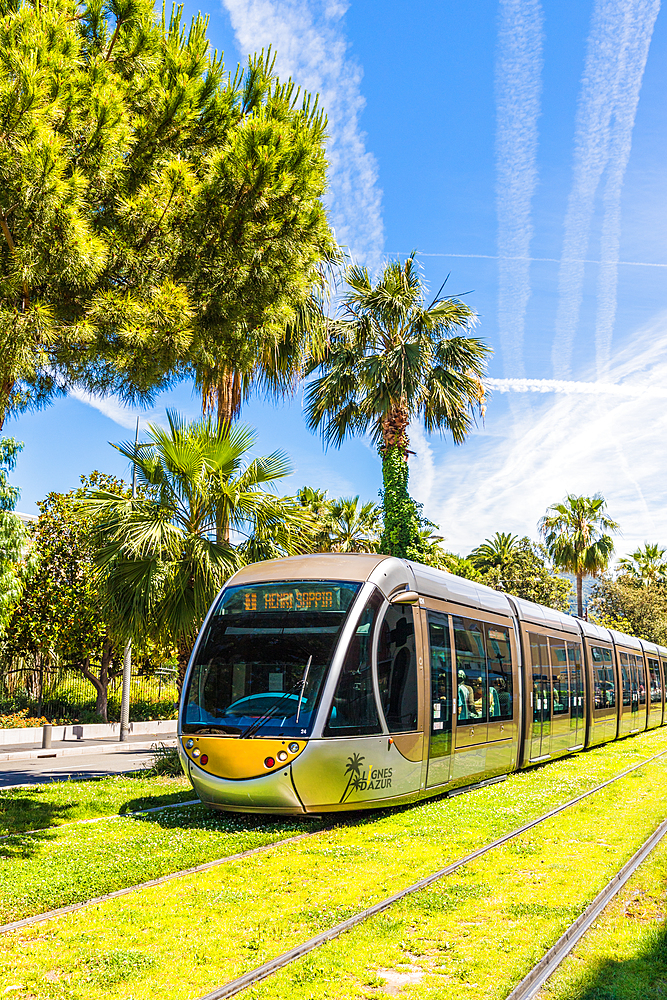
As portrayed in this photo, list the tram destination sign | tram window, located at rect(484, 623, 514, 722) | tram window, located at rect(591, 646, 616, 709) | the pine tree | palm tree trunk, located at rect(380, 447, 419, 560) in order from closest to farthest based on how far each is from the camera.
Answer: the pine tree
the tram destination sign
tram window, located at rect(484, 623, 514, 722)
tram window, located at rect(591, 646, 616, 709)
palm tree trunk, located at rect(380, 447, 419, 560)

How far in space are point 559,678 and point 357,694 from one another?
8485 mm

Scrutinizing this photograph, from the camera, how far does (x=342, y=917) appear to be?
19.5 feet

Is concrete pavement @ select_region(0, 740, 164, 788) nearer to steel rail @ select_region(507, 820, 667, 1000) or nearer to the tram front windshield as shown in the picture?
the tram front windshield

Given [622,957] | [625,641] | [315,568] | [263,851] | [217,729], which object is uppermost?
[315,568]

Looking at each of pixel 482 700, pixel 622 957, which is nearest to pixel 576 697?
pixel 482 700

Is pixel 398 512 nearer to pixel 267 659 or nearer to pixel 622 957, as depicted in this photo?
pixel 267 659

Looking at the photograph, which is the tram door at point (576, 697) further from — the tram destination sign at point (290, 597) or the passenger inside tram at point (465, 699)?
the tram destination sign at point (290, 597)

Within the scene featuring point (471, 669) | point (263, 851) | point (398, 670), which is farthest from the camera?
point (471, 669)

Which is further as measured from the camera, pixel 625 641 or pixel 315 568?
pixel 625 641

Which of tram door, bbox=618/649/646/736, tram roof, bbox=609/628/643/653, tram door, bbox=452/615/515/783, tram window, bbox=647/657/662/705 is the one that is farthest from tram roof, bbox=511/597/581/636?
tram window, bbox=647/657/662/705

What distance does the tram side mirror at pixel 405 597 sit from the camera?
10197mm

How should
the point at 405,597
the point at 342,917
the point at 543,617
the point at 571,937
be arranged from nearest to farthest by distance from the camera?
the point at 571,937
the point at 342,917
the point at 405,597
the point at 543,617

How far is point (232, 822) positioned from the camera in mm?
9859

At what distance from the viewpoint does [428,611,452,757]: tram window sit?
10.9m
